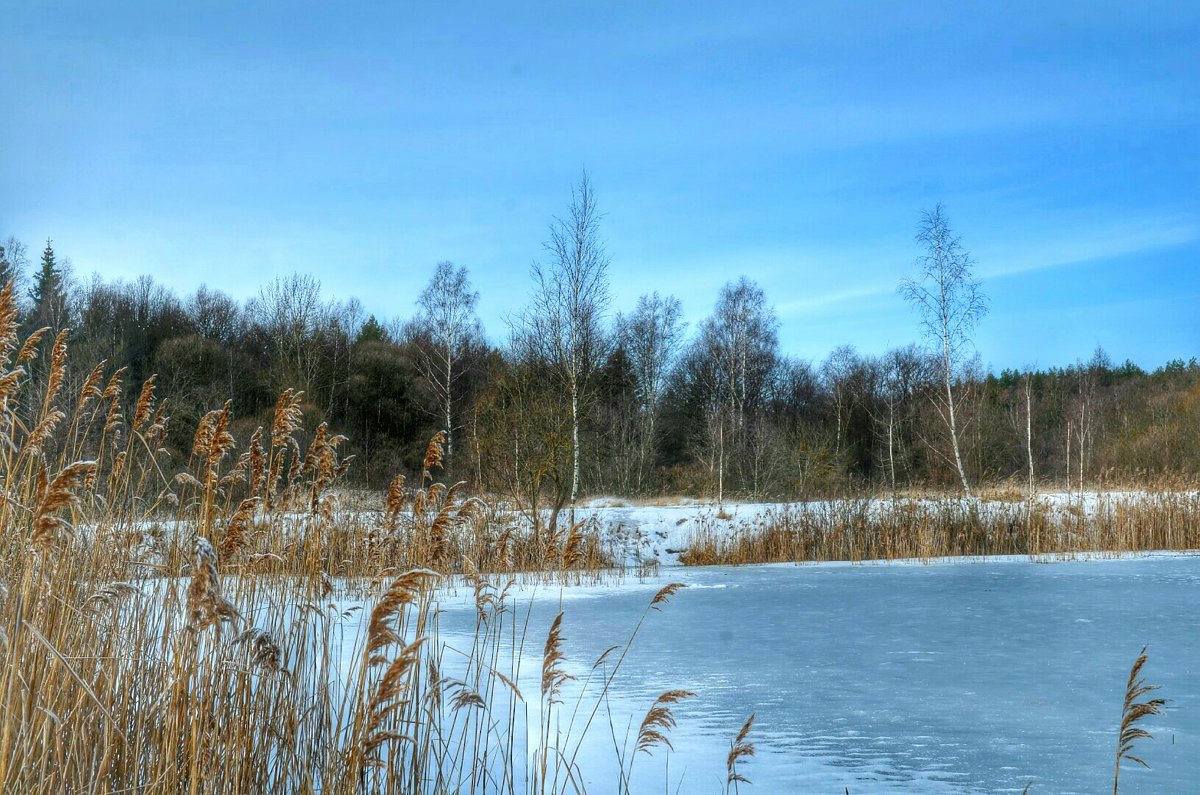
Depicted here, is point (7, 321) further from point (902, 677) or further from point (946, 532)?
point (946, 532)

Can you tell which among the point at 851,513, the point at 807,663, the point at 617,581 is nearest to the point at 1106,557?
the point at 851,513

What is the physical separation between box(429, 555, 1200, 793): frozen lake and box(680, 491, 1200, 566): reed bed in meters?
3.14

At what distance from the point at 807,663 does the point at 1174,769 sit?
2184 mm

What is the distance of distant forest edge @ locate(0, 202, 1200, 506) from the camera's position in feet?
66.0

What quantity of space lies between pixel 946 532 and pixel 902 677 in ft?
26.6

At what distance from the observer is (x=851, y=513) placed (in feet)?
40.2

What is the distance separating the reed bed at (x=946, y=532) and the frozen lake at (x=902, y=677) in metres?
3.14

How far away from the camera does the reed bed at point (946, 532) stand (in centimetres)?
1210

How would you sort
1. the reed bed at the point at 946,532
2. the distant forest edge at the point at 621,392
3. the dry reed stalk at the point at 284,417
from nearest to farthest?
the dry reed stalk at the point at 284,417 → the reed bed at the point at 946,532 → the distant forest edge at the point at 621,392

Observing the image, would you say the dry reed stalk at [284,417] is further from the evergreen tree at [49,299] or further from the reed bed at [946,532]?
the evergreen tree at [49,299]

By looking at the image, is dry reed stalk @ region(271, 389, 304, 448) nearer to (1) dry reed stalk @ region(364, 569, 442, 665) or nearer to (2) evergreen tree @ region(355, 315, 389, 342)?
(1) dry reed stalk @ region(364, 569, 442, 665)

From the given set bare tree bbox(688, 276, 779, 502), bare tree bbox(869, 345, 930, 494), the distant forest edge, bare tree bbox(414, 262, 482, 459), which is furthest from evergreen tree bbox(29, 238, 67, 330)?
bare tree bbox(869, 345, 930, 494)

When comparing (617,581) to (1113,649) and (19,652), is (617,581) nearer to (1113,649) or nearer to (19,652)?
(1113,649)

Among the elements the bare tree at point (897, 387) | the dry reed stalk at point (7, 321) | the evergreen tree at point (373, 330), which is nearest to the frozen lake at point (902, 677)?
the dry reed stalk at point (7, 321)
